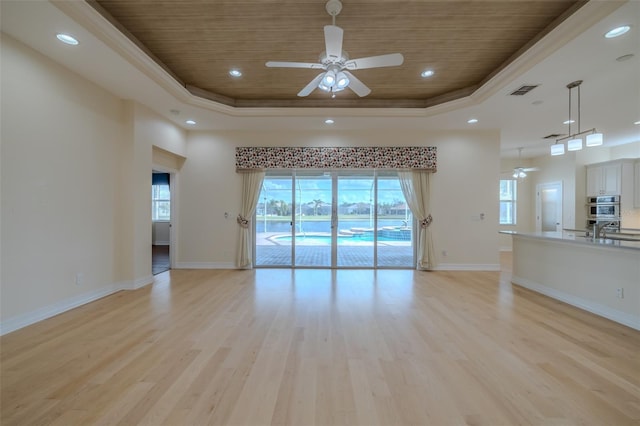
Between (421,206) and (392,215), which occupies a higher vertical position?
(421,206)

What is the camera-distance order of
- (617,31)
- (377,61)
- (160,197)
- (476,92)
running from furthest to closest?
(160,197) < (476,92) < (377,61) < (617,31)

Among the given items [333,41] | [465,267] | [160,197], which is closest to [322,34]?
[333,41]

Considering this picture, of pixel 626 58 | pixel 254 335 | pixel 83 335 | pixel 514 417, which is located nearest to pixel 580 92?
pixel 626 58

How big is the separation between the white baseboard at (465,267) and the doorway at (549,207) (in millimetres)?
3838

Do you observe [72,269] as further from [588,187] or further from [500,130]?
[588,187]

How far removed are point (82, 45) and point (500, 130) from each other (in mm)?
6881

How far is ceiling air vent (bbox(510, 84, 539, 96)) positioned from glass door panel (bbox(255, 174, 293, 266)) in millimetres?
4118

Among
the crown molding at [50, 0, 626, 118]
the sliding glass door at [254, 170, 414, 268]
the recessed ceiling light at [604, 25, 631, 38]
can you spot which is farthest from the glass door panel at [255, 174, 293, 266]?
the recessed ceiling light at [604, 25, 631, 38]

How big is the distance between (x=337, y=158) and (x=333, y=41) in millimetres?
3173

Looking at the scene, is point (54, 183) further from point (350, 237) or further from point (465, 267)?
point (465, 267)

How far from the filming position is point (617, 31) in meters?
2.50

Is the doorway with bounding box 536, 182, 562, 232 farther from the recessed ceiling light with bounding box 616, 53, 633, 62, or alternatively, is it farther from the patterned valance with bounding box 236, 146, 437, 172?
the recessed ceiling light with bounding box 616, 53, 633, 62

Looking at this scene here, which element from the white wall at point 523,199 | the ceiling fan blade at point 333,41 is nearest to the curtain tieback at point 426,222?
the ceiling fan blade at point 333,41

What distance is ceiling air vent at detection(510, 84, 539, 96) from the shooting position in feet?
11.8
